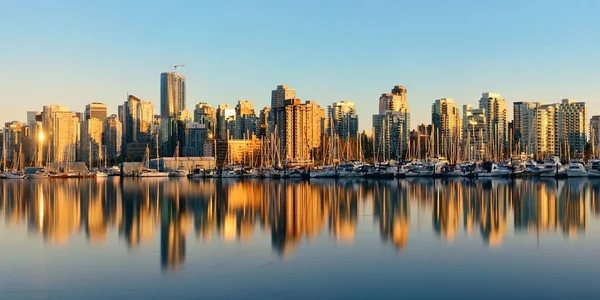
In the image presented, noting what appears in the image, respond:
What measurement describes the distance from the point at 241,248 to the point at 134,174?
423 feet

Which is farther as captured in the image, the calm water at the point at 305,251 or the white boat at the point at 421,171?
the white boat at the point at 421,171

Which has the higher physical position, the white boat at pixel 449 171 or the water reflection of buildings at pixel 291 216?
the white boat at pixel 449 171

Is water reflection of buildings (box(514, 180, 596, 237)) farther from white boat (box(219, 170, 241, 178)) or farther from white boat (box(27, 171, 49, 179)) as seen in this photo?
white boat (box(27, 171, 49, 179))

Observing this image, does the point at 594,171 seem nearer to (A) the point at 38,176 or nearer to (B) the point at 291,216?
(B) the point at 291,216

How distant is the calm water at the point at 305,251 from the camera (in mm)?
21781

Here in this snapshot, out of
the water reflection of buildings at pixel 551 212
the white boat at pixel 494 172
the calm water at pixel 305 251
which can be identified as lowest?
the calm water at pixel 305 251

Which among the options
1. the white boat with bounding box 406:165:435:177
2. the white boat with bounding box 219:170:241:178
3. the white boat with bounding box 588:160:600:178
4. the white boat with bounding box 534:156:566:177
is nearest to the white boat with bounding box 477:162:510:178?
the white boat with bounding box 534:156:566:177

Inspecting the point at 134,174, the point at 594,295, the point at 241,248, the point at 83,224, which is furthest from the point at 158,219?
the point at 134,174

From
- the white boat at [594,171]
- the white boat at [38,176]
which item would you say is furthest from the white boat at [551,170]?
the white boat at [38,176]

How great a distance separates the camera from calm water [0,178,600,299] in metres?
21.8

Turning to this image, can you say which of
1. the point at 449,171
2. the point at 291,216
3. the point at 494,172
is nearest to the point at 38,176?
the point at 449,171

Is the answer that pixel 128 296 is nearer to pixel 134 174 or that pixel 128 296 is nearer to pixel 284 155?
pixel 134 174

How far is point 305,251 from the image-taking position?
2914cm

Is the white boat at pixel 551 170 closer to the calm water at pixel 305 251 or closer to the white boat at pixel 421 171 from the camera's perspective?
the white boat at pixel 421 171
